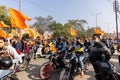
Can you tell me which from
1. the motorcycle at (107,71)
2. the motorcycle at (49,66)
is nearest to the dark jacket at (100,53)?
the motorcycle at (107,71)

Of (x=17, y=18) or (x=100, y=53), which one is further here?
(x=17, y=18)

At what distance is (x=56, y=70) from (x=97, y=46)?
428cm

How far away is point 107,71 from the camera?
6.09 metres

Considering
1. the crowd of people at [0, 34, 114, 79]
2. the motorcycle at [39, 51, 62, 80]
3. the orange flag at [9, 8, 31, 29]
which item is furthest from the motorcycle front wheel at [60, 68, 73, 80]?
the orange flag at [9, 8, 31, 29]

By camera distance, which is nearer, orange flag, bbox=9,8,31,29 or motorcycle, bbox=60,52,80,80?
motorcycle, bbox=60,52,80,80

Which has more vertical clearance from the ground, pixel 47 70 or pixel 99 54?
pixel 99 54

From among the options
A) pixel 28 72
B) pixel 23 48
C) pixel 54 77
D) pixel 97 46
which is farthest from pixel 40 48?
pixel 97 46

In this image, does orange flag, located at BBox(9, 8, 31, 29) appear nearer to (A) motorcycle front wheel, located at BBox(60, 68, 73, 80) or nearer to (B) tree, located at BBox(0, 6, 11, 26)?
(A) motorcycle front wheel, located at BBox(60, 68, 73, 80)

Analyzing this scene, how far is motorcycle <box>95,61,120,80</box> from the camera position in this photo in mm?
5961

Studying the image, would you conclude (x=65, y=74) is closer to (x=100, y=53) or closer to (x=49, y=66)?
(x=49, y=66)

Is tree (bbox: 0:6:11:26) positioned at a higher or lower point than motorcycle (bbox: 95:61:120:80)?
higher

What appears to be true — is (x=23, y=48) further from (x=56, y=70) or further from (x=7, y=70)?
(x=7, y=70)

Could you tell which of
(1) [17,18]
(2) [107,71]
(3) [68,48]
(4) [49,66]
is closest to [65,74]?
(4) [49,66]

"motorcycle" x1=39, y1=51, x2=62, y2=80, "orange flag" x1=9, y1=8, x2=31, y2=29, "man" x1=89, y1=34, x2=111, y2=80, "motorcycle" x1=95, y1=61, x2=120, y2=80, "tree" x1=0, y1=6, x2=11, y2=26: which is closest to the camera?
"motorcycle" x1=95, y1=61, x2=120, y2=80
